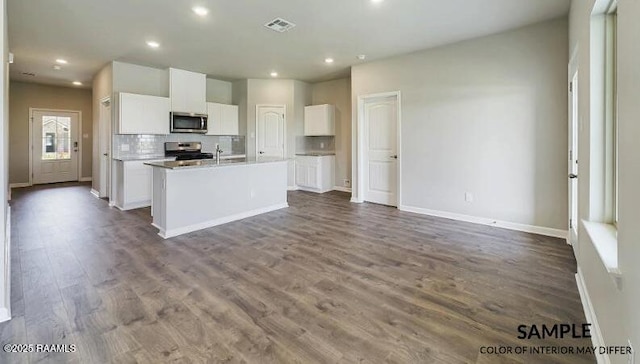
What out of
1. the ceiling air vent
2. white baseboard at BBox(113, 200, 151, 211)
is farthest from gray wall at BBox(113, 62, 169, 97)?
the ceiling air vent

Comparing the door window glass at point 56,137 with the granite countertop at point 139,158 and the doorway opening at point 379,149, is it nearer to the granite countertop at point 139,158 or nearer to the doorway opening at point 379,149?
the granite countertop at point 139,158

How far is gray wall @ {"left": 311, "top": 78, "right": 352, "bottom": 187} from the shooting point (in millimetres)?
7426

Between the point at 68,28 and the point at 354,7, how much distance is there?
3813 mm

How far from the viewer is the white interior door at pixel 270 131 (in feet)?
25.0

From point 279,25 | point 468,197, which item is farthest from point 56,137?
point 468,197

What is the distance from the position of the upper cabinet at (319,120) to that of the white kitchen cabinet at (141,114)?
10.2ft

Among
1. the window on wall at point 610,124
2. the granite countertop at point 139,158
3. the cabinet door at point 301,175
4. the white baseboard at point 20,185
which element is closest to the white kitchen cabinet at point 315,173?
the cabinet door at point 301,175

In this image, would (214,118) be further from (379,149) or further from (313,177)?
(379,149)

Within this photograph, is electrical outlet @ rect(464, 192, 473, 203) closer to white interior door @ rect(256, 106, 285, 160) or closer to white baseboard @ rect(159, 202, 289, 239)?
white baseboard @ rect(159, 202, 289, 239)

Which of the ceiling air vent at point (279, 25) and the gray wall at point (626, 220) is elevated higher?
the ceiling air vent at point (279, 25)

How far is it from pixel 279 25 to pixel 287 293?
3.34 metres

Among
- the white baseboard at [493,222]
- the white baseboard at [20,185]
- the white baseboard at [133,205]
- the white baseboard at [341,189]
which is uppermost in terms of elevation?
the white baseboard at [20,185]

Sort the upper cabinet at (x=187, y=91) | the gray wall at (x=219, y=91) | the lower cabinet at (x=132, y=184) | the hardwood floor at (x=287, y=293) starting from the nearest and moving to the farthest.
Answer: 1. the hardwood floor at (x=287, y=293)
2. the lower cabinet at (x=132, y=184)
3. the upper cabinet at (x=187, y=91)
4. the gray wall at (x=219, y=91)

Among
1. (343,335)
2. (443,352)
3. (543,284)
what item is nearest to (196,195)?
(343,335)
